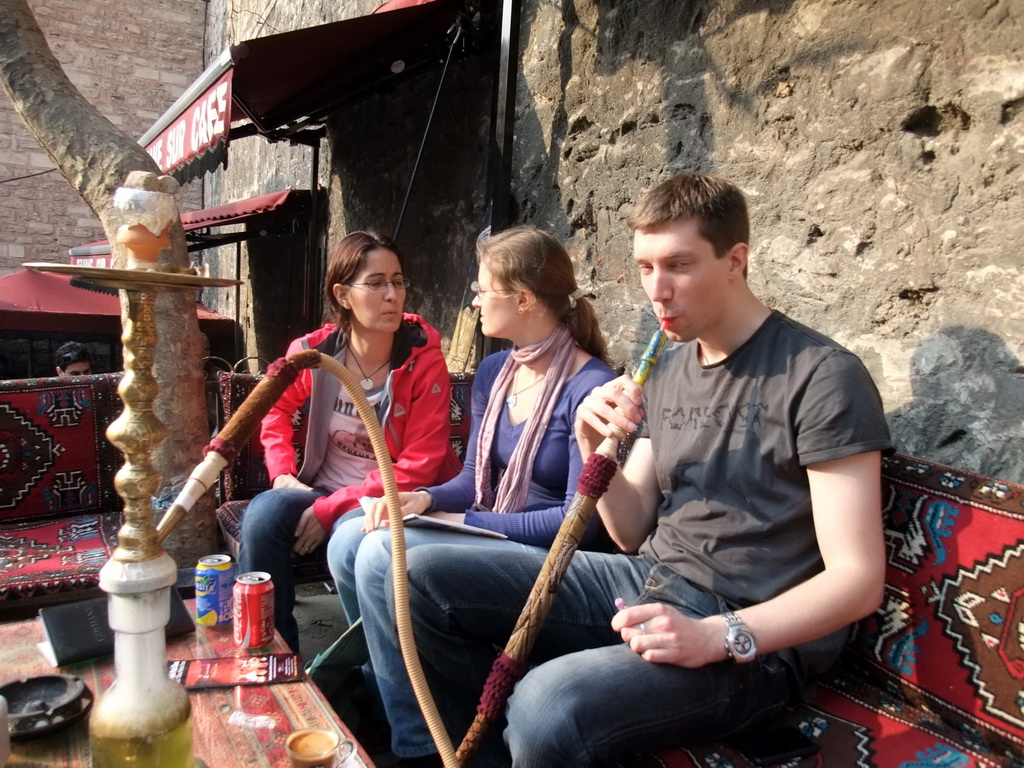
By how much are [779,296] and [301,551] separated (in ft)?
Answer: 5.83

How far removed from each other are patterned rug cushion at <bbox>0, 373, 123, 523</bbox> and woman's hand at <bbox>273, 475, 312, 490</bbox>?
0.86 meters

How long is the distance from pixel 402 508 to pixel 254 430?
125 cm

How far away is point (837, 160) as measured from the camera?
2244 mm

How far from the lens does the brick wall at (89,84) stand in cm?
Result: 1325

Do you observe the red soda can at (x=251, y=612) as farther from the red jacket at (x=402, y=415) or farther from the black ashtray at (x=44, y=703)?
the red jacket at (x=402, y=415)

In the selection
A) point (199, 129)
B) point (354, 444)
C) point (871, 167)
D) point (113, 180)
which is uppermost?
point (199, 129)

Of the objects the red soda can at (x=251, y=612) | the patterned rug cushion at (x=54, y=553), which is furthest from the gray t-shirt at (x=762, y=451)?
the patterned rug cushion at (x=54, y=553)

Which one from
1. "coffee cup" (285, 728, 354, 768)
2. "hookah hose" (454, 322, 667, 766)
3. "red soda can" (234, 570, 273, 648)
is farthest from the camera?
"red soda can" (234, 570, 273, 648)

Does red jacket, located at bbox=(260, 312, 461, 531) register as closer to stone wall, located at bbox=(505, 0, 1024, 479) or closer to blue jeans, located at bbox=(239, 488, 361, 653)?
blue jeans, located at bbox=(239, 488, 361, 653)

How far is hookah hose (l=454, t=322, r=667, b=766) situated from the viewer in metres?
1.52

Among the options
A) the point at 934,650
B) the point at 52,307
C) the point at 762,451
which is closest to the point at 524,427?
the point at 762,451

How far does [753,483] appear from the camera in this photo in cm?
163

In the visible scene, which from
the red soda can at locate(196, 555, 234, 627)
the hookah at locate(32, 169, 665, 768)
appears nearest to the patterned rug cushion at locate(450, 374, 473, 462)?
the red soda can at locate(196, 555, 234, 627)

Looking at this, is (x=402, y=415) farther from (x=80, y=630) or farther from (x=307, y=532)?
(x=80, y=630)
